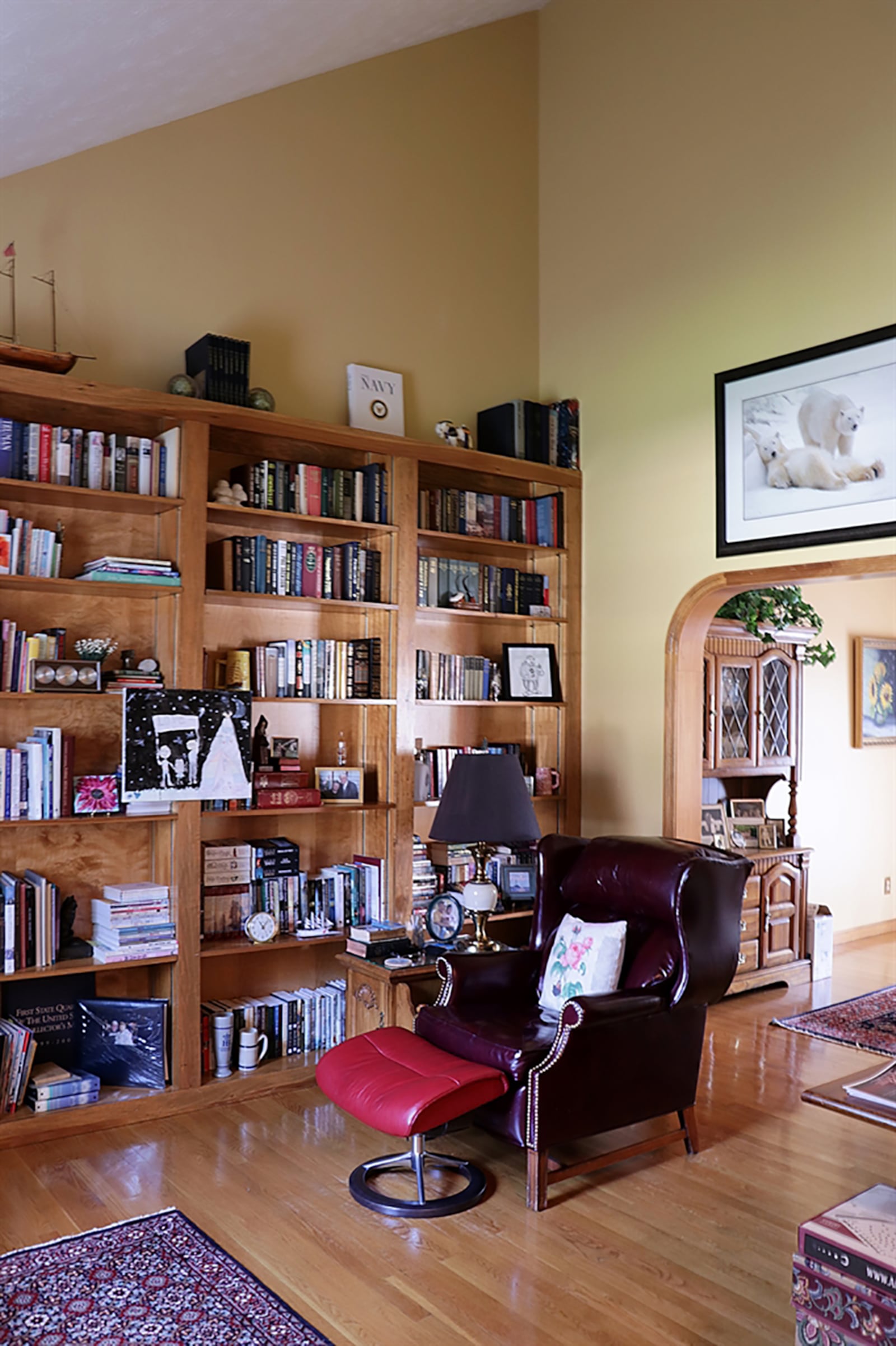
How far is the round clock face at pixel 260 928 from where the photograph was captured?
4.39 meters

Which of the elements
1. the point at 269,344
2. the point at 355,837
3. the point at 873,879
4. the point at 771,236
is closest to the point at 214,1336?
the point at 355,837

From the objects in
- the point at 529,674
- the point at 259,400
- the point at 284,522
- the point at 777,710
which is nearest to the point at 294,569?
the point at 284,522

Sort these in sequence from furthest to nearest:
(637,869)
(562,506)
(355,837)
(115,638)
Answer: (562,506) < (355,837) < (115,638) < (637,869)

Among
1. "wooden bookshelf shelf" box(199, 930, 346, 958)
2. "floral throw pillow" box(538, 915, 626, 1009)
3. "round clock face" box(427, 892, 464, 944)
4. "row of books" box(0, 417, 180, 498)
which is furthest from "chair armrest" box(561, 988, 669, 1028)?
"row of books" box(0, 417, 180, 498)

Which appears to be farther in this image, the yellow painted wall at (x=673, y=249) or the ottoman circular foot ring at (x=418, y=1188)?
the yellow painted wall at (x=673, y=249)

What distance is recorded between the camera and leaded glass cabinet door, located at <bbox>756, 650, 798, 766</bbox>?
6129mm

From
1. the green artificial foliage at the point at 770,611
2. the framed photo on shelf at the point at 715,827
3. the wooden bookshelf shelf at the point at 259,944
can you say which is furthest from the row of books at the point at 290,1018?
the green artificial foliage at the point at 770,611

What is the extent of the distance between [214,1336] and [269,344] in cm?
372

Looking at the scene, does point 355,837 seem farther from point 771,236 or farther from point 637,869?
point 771,236

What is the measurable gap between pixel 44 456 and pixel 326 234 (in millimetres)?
1800

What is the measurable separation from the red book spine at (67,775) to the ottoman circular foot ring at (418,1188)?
1622mm

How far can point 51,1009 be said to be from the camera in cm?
411

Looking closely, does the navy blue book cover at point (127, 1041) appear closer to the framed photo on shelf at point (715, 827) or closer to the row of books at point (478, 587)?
the row of books at point (478, 587)

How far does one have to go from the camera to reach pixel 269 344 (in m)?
4.80
